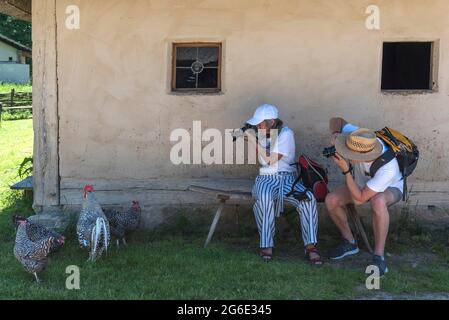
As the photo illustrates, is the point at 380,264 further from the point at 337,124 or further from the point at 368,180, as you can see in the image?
the point at 337,124

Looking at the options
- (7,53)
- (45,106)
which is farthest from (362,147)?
(7,53)

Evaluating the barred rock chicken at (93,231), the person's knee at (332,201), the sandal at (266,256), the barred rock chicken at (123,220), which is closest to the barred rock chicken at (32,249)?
the barred rock chicken at (93,231)

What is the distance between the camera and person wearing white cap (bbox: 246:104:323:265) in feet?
16.8

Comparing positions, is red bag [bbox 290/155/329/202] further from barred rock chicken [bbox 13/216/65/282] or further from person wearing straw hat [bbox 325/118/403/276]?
barred rock chicken [bbox 13/216/65/282]

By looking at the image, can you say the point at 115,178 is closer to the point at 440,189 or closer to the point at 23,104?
the point at 440,189

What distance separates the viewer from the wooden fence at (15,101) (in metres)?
22.8

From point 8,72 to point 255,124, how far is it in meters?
35.5

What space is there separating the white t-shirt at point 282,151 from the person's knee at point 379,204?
34.0 inches

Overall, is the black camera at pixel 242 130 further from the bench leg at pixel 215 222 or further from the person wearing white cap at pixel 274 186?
the bench leg at pixel 215 222

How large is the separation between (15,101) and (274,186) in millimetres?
21585

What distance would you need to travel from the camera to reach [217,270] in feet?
15.9
